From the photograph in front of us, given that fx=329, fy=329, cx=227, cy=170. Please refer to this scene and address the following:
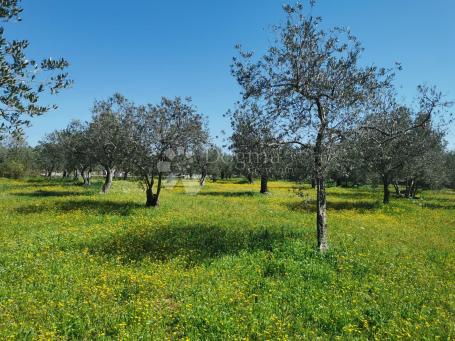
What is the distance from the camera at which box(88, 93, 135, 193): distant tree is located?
93.1 ft

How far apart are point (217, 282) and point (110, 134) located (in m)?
22.9

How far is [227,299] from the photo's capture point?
9922 mm

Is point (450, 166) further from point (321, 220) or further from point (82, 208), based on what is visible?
point (82, 208)

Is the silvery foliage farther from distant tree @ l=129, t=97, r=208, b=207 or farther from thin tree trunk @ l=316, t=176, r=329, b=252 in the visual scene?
thin tree trunk @ l=316, t=176, r=329, b=252

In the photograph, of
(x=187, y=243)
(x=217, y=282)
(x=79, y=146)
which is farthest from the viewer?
(x=79, y=146)

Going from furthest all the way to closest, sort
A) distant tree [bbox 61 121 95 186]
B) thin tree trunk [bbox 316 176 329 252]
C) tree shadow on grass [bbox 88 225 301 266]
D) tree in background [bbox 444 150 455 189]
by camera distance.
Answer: tree in background [bbox 444 150 455 189] < distant tree [bbox 61 121 95 186] < thin tree trunk [bbox 316 176 329 252] < tree shadow on grass [bbox 88 225 301 266]

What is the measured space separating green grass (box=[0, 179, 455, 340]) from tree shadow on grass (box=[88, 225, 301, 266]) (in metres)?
0.06

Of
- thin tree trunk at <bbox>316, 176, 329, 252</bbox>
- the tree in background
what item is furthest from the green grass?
the tree in background

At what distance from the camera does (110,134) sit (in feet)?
99.1

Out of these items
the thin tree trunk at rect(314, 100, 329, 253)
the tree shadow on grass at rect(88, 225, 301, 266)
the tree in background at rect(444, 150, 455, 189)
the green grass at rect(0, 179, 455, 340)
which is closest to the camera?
the green grass at rect(0, 179, 455, 340)

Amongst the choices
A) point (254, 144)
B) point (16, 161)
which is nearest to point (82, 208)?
point (254, 144)

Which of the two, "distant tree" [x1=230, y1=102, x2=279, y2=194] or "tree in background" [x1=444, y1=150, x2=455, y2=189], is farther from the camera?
"tree in background" [x1=444, y1=150, x2=455, y2=189]

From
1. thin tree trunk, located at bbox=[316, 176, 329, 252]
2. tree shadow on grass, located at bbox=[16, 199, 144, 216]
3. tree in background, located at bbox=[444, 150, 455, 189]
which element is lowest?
tree shadow on grass, located at bbox=[16, 199, 144, 216]

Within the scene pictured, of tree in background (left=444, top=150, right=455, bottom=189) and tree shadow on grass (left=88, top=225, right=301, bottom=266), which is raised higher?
tree in background (left=444, top=150, right=455, bottom=189)
